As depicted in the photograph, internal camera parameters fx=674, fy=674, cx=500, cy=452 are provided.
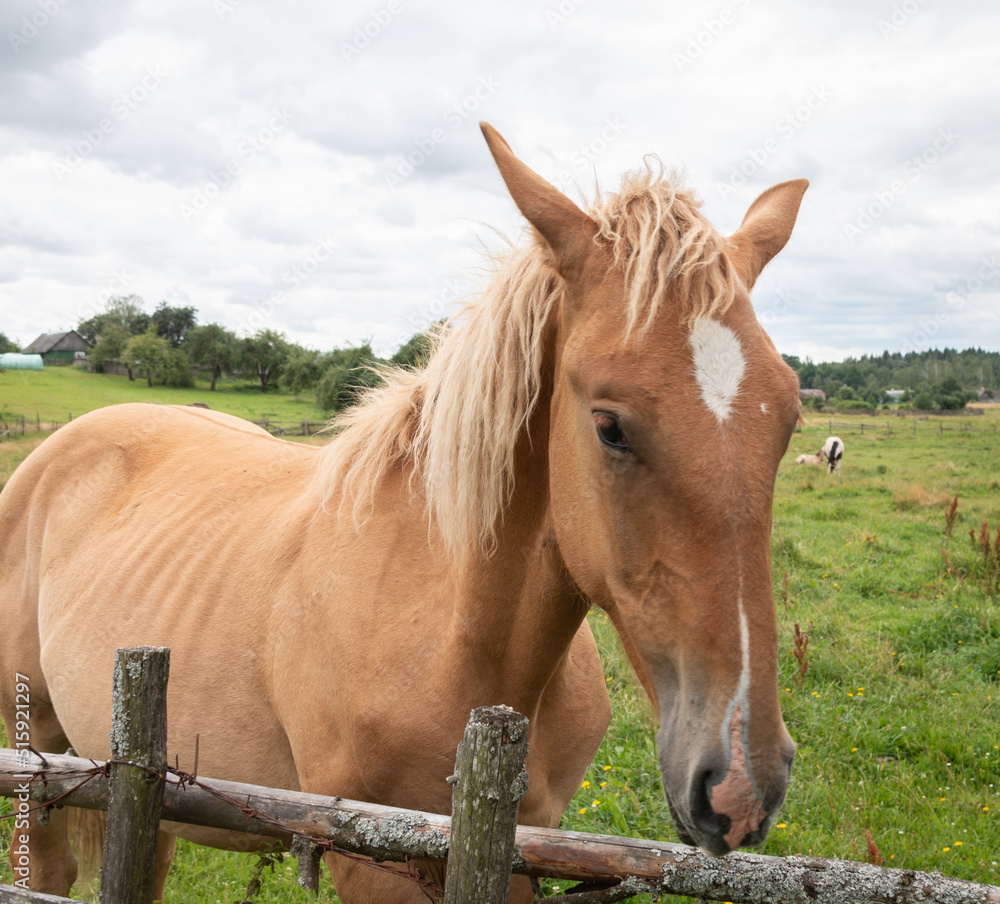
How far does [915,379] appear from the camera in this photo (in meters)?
77.4

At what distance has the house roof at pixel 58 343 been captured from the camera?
73688mm

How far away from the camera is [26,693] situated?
3387 mm

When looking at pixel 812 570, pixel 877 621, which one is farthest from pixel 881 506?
pixel 877 621

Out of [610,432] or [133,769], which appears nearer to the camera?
[610,432]

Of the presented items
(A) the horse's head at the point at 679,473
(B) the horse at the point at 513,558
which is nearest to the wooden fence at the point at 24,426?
(B) the horse at the point at 513,558

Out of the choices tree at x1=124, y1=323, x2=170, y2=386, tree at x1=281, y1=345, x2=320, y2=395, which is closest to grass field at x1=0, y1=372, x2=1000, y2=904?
tree at x1=281, y1=345, x2=320, y2=395

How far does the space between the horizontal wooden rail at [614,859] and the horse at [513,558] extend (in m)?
0.20

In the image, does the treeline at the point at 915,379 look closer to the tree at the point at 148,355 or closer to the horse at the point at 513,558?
the horse at the point at 513,558

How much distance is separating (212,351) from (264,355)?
4.53 m

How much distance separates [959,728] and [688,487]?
451cm

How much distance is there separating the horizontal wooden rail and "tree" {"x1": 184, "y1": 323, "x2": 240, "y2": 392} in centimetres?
5474

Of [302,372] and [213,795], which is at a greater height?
[302,372]

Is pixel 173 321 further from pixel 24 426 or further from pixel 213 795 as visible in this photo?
pixel 213 795

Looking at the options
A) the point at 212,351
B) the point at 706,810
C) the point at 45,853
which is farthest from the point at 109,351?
the point at 706,810
